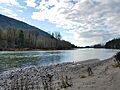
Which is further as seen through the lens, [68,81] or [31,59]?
[31,59]

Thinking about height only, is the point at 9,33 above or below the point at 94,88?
above

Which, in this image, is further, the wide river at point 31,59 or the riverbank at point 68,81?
the wide river at point 31,59

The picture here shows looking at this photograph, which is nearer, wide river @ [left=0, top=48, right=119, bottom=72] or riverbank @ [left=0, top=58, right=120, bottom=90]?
riverbank @ [left=0, top=58, right=120, bottom=90]

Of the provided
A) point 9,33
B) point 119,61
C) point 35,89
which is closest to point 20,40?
point 9,33

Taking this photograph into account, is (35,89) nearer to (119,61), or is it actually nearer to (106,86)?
(106,86)

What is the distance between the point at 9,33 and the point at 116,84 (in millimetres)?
168687

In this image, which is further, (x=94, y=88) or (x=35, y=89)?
(x=35, y=89)

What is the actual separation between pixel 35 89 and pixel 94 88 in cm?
562

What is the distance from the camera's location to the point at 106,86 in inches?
545

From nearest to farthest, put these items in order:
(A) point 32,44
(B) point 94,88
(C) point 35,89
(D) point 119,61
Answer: (B) point 94,88 < (C) point 35,89 < (D) point 119,61 < (A) point 32,44

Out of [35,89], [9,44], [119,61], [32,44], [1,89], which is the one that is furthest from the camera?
[32,44]

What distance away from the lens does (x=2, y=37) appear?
165000 millimetres

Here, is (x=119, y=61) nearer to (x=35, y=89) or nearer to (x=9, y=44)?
(x=35, y=89)

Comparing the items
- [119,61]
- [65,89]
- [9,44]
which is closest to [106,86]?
[65,89]
